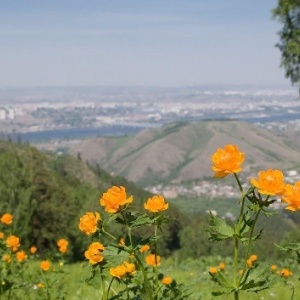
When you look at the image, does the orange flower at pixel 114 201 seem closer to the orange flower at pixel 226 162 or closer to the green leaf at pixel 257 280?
the orange flower at pixel 226 162

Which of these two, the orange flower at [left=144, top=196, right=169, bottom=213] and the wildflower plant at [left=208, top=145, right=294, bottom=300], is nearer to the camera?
the wildflower plant at [left=208, top=145, right=294, bottom=300]

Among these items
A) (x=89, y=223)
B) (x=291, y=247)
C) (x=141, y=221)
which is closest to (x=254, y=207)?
(x=291, y=247)

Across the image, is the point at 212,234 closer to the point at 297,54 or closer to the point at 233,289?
the point at 233,289

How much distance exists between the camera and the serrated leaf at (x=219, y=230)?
7.17 ft

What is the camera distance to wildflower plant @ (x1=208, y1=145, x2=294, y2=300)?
208 cm

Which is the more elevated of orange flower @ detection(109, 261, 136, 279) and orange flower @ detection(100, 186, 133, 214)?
orange flower @ detection(100, 186, 133, 214)

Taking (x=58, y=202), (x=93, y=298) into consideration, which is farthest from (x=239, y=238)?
(x=58, y=202)

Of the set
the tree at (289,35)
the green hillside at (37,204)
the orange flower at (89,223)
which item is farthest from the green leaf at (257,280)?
the green hillside at (37,204)

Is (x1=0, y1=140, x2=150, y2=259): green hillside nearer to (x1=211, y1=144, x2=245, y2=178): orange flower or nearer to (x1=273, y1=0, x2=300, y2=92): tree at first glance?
(x1=273, y1=0, x2=300, y2=92): tree

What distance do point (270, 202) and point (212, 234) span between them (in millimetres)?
304

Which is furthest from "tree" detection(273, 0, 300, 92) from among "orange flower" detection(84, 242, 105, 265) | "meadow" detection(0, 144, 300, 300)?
"orange flower" detection(84, 242, 105, 265)

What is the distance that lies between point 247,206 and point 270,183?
164mm

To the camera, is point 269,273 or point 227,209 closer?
point 269,273

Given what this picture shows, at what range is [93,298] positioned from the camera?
4816mm
